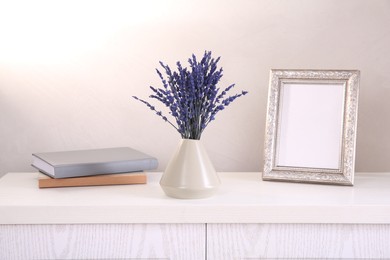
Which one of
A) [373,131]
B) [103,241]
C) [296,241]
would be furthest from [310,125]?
[103,241]

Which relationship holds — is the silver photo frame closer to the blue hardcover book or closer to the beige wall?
the beige wall

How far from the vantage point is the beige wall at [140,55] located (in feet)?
5.23

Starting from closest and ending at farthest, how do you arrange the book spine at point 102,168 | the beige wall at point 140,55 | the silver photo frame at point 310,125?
the book spine at point 102,168 < the silver photo frame at point 310,125 < the beige wall at point 140,55

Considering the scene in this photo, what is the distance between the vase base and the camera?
1248 mm

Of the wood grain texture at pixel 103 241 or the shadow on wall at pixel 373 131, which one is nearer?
the wood grain texture at pixel 103 241

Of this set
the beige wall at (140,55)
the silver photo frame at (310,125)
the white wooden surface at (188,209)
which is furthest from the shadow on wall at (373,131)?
the white wooden surface at (188,209)

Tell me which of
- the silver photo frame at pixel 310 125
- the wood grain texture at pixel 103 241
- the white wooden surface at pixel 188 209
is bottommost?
the wood grain texture at pixel 103 241

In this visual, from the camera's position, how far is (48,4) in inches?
62.5

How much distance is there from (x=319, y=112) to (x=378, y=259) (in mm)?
419

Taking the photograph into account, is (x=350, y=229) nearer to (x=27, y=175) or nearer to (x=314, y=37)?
(x=314, y=37)

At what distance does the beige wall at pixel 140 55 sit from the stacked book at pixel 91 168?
0.17m

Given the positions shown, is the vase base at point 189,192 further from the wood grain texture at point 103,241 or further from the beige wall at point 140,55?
the beige wall at point 140,55

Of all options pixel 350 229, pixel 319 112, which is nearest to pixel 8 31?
pixel 319 112

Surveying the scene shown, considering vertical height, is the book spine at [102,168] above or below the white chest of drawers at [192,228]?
above
